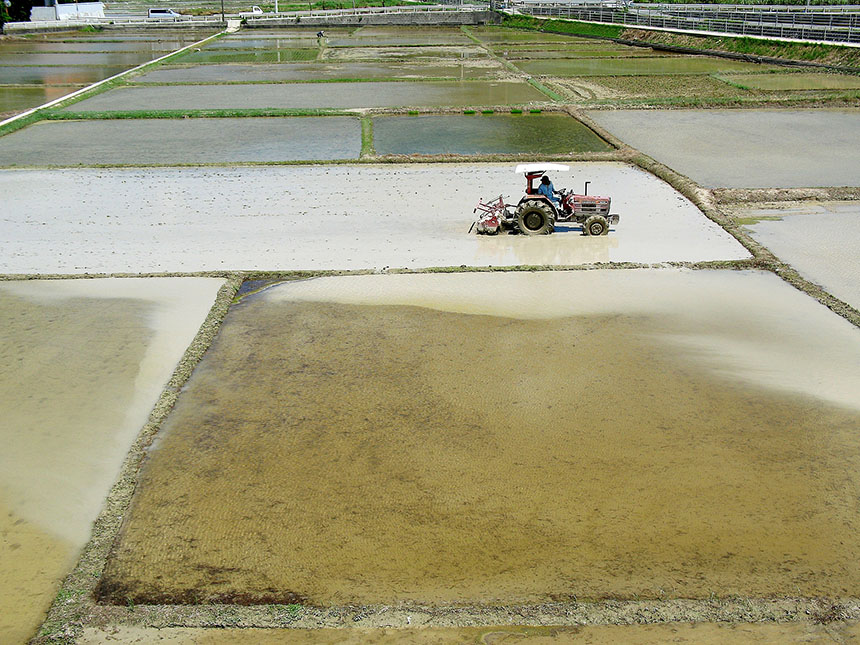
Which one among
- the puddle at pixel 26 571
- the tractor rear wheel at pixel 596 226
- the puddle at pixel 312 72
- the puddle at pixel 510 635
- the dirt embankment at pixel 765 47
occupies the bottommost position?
the puddle at pixel 510 635

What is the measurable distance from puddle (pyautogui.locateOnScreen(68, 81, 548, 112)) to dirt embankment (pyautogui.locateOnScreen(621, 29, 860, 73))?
39.8 feet

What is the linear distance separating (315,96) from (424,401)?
1962 centimetres

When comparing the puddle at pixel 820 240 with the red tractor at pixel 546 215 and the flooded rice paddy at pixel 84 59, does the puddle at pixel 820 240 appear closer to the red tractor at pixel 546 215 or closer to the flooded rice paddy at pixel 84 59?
the red tractor at pixel 546 215

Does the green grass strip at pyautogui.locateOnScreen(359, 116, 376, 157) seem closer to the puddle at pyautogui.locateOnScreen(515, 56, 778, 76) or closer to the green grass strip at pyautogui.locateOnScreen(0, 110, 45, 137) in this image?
the green grass strip at pyautogui.locateOnScreen(0, 110, 45, 137)

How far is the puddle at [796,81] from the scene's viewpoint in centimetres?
2469

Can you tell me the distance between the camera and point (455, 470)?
6027 mm

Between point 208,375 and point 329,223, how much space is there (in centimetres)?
493

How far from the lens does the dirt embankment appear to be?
98.6ft

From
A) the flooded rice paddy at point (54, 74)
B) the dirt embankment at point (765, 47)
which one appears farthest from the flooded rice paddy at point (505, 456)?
the dirt embankment at point (765, 47)

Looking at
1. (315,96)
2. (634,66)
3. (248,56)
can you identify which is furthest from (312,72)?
(634,66)

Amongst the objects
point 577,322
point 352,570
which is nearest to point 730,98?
point 577,322

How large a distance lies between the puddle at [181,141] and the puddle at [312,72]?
9.17 metres

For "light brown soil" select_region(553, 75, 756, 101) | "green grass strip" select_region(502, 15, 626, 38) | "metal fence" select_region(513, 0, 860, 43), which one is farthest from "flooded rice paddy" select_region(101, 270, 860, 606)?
"green grass strip" select_region(502, 15, 626, 38)

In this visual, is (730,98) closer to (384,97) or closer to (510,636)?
(384,97)
